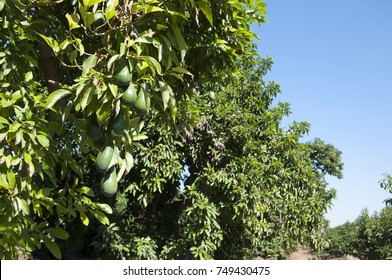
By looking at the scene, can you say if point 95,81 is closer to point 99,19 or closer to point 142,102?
point 142,102

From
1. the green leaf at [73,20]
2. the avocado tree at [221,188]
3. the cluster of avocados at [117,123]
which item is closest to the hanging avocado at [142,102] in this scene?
the cluster of avocados at [117,123]

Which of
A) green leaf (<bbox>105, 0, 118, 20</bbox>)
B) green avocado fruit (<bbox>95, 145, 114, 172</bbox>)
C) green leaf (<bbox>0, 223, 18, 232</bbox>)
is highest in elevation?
green leaf (<bbox>105, 0, 118, 20</bbox>)

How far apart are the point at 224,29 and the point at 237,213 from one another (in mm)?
Result: 3456

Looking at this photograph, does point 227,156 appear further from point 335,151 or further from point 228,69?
point 335,151

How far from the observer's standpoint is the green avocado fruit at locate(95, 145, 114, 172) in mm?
1538

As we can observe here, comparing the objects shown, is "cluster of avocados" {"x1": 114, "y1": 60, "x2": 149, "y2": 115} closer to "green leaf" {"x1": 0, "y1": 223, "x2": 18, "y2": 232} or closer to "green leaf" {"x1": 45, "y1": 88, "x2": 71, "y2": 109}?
"green leaf" {"x1": 45, "y1": 88, "x2": 71, "y2": 109}

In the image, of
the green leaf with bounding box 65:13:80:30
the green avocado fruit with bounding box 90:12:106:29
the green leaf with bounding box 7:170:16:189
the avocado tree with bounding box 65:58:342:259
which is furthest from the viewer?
the avocado tree with bounding box 65:58:342:259

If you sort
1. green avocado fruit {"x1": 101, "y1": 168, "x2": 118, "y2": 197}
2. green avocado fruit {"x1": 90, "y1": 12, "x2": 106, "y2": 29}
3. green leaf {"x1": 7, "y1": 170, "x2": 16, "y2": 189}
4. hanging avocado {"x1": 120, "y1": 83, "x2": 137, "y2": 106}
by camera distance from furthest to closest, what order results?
green leaf {"x1": 7, "y1": 170, "x2": 16, "y2": 189} < green avocado fruit {"x1": 90, "y1": 12, "x2": 106, "y2": 29} < green avocado fruit {"x1": 101, "y1": 168, "x2": 118, "y2": 197} < hanging avocado {"x1": 120, "y1": 83, "x2": 137, "y2": 106}

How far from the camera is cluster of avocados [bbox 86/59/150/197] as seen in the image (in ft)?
4.90

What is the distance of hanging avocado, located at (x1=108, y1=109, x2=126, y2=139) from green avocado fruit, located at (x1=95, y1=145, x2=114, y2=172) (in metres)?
0.06

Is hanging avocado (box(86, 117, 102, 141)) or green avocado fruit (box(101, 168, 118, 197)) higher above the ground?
hanging avocado (box(86, 117, 102, 141))

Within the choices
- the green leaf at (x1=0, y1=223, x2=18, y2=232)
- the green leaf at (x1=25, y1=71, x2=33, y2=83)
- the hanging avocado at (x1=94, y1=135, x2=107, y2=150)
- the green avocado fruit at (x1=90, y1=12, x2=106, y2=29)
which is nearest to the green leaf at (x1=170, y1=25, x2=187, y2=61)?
the green avocado fruit at (x1=90, y1=12, x2=106, y2=29)

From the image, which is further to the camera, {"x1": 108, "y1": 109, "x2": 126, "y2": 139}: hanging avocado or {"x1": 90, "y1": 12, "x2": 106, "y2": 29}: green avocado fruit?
{"x1": 90, "y1": 12, "x2": 106, "y2": 29}: green avocado fruit
